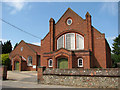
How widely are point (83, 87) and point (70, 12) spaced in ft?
52.6

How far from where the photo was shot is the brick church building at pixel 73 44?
21.1 meters

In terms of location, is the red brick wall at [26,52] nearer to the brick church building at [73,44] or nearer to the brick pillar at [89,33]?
the brick church building at [73,44]

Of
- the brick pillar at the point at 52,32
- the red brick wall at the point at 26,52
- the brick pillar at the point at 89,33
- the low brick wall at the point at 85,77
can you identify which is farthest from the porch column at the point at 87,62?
the red brick wall at the point at 26,52

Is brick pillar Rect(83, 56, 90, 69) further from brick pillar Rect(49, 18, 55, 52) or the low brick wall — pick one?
the low brick wall

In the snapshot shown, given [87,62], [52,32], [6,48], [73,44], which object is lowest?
[87,62]

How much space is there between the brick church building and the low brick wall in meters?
8.76

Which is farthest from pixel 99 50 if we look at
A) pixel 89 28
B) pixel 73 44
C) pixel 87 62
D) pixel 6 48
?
pixel 6 48

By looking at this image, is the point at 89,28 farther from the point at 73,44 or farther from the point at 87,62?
the point at 87,62

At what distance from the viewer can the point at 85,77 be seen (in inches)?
442

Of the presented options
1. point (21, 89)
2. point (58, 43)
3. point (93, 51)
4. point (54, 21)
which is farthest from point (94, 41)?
point (21, 89)

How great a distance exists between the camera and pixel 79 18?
23.2 m

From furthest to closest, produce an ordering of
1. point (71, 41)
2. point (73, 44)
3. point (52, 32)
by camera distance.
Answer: point (52, 32)
point (71, 41)
point (73, 44)

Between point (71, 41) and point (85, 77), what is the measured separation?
Result: 1254cm

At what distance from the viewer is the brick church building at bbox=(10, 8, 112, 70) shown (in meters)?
21.1
